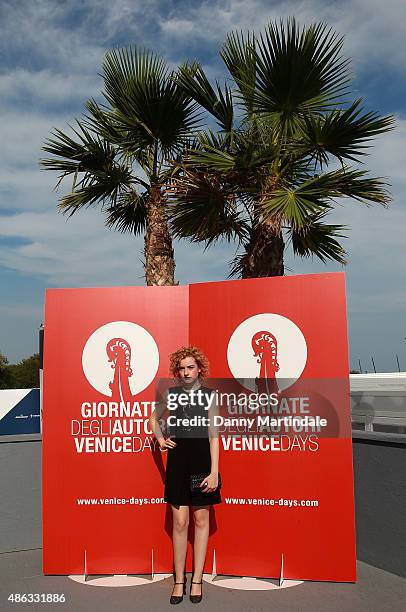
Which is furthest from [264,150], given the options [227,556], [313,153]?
[227,556]

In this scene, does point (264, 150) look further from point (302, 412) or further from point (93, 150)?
point (302, 412)

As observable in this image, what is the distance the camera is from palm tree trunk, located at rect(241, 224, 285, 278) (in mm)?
7984

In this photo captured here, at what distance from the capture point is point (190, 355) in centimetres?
445

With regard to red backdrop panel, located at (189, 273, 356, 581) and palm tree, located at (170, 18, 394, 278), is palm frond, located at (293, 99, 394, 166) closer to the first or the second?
palm tree, located at (170, 18, 394, 278)

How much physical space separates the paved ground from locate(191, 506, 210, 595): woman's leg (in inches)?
8.4

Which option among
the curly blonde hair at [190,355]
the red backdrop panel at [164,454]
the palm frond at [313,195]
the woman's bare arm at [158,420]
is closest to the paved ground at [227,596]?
the red backdrop panel at [164,454]

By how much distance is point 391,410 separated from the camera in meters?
12.1

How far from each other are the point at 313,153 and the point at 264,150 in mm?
642

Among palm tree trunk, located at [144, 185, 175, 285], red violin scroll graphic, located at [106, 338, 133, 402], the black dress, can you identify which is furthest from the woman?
palm tree trunk, located at [144, 185, 175, 285]

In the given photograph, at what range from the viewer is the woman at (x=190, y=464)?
4.24m

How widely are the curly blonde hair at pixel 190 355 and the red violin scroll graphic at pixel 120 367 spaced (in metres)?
0.40

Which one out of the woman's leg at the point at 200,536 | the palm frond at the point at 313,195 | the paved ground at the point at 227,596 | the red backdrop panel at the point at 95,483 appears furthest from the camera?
the palm frond at the point at 313,195

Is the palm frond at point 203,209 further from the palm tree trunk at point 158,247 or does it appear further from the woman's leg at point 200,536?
the woman's leg at point 200,536

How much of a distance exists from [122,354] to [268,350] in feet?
3.77
